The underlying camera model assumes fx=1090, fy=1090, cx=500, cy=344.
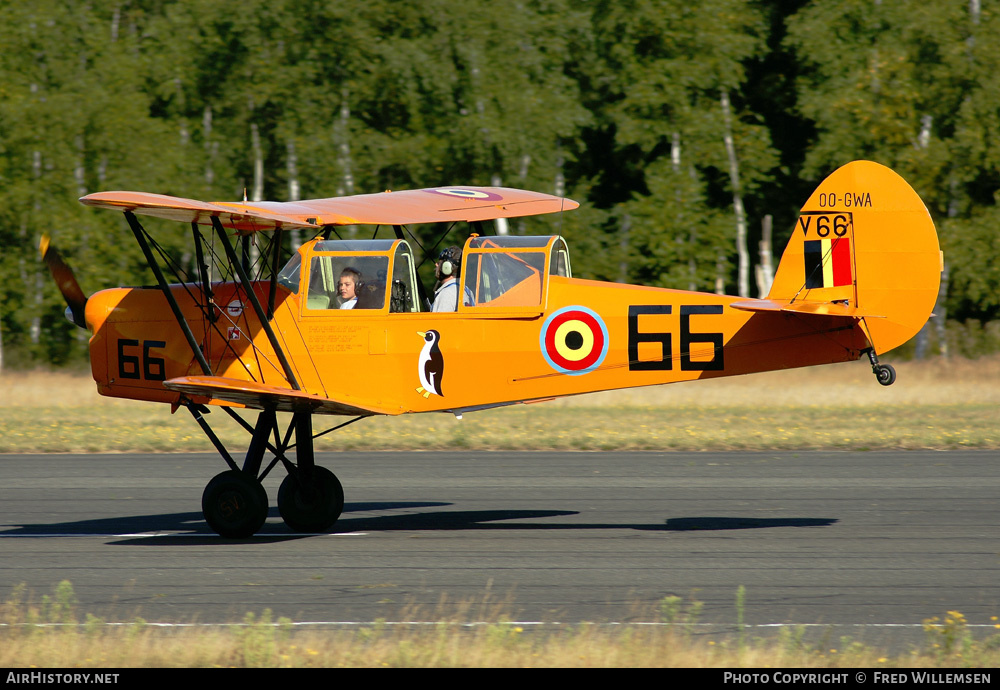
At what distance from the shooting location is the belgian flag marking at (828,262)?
9.22 m

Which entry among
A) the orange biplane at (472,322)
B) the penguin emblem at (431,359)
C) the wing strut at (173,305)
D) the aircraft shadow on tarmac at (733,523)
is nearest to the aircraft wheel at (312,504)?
the orange biplane at (472,322)

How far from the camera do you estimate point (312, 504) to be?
10422 millimetres

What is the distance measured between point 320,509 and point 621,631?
4.64 meters

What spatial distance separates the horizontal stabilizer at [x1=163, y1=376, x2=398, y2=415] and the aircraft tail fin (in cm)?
382

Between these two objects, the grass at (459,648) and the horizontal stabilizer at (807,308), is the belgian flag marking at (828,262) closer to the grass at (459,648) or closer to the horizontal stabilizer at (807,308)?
the horizontal stabilizer at (807,308)

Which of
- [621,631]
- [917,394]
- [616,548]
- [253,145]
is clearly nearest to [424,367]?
[616,548]

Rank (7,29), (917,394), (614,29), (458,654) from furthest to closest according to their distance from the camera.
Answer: (614,29) → (7,29) → (917,394) → (458,654)

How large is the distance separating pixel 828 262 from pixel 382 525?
4.93 meters

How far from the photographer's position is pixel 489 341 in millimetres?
9570

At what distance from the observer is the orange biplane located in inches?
361

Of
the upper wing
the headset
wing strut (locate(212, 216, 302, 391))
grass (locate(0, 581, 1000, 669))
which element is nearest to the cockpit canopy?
the headset

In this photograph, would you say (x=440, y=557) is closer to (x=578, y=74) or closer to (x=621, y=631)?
(x=621, y=631)

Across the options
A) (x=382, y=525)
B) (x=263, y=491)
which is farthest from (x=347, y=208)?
(x=382, y=525)

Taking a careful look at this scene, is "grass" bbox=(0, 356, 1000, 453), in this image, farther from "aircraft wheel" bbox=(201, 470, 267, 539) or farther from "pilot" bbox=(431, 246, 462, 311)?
"pilot" bbox=(431, 246, 462, 311)
